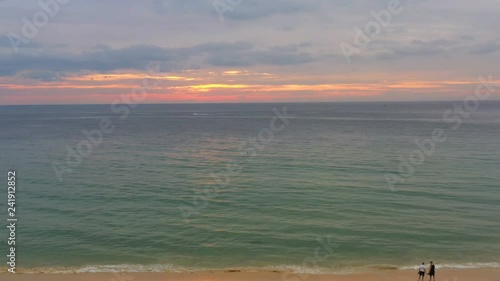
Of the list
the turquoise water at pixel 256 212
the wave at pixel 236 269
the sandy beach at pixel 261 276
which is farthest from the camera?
the turquoise water at pixel 256 212

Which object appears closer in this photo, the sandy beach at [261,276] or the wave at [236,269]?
the sandy beach at [261,276]

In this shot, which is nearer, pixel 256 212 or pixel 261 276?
pixel 261 276

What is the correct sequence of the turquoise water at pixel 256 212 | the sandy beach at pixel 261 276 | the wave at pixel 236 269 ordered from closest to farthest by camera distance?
the sandy beach at pixel 261 276
the wave at pixel 236 269
the turquoise water at pixel 256 212

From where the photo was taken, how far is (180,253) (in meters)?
29.7

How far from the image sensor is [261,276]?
25.8 meters

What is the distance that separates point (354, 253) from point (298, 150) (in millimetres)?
50185

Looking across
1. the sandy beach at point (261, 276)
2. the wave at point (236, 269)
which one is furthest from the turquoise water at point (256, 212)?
the sandy beach at point (261, 276)

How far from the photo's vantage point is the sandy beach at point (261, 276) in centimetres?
2525

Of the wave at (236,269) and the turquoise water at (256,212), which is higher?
the turquoise water at (256,212)

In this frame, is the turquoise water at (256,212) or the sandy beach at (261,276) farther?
the turquoise water at (256,212)

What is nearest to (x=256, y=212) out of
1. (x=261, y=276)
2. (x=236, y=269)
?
(x=236, y=269)

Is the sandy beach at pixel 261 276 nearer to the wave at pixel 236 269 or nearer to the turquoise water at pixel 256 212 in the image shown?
the wave at pixel 236 269

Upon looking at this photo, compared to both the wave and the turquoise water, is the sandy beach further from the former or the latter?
the turquoise water

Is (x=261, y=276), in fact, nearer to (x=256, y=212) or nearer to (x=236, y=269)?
(x=236, y=269)
